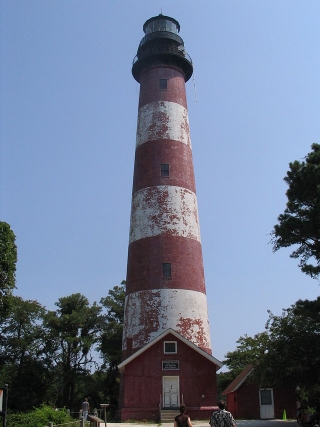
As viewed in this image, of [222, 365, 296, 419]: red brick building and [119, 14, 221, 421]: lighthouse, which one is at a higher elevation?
[119, 14, 221, 421]: lighthouse

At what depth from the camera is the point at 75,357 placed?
38312mm

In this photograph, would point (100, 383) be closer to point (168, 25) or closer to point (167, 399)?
point (167, 399)

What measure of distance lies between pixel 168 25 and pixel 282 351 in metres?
21.0

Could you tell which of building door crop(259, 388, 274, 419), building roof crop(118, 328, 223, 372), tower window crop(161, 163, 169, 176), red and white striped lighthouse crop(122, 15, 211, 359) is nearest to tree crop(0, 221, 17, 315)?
red and white striped lighthouse crop(122, 15, 211, 359)

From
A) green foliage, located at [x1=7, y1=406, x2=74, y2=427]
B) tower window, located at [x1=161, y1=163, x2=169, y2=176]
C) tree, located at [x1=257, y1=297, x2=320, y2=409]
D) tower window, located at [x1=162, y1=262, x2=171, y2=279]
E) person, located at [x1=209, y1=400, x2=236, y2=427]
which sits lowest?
green foliage, located at [x1=7, y1=406, x2=74, y2=427]

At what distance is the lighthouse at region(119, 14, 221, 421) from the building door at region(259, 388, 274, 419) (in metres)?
4.10

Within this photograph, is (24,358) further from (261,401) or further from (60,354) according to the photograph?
(261,401)

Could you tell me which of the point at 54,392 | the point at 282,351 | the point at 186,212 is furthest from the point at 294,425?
the point at 54,392

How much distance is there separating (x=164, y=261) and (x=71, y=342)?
54.2ft

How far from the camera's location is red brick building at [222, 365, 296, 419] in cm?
2506

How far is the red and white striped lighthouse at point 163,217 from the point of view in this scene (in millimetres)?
23844

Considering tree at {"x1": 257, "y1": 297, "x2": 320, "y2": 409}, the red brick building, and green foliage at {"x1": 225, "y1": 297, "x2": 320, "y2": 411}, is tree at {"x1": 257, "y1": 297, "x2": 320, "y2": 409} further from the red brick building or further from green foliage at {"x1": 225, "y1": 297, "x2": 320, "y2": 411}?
the red brick building

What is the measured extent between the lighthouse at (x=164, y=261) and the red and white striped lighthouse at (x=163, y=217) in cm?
5

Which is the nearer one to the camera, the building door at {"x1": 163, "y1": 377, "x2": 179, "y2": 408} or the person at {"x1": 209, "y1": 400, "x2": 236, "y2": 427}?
the person at {"x1": 209, "y1": 400, "x2": 236, "y2": 427}
